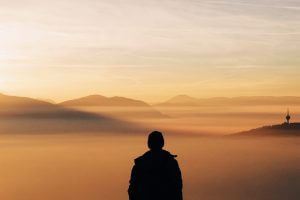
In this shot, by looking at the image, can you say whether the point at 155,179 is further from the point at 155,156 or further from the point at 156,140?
the point at 156,140

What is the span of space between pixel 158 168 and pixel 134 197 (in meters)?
0.79

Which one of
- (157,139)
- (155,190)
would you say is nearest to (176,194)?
(155,190)

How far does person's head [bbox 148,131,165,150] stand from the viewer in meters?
12.2

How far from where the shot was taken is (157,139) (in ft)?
40.4

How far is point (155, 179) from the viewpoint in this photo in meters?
13.0

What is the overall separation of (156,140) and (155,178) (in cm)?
104

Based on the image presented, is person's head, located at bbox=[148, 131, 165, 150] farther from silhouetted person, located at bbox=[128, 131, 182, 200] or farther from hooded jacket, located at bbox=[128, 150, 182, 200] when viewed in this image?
hooded jacket, located at bbox=[128, 150, 182, 200]

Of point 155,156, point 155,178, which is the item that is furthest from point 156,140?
point 155,178

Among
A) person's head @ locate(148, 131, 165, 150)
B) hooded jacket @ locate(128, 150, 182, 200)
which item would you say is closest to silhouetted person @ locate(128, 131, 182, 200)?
hooded jacket @ locate(128, 150, 182, 200)

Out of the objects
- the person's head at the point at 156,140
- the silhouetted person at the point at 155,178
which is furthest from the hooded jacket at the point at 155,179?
the person's head at the point at 156,140

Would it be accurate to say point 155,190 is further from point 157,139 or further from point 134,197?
point 157,139

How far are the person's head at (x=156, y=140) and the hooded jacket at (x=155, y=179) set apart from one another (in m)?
0.30

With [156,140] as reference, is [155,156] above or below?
below

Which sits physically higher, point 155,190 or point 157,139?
point 157,139
